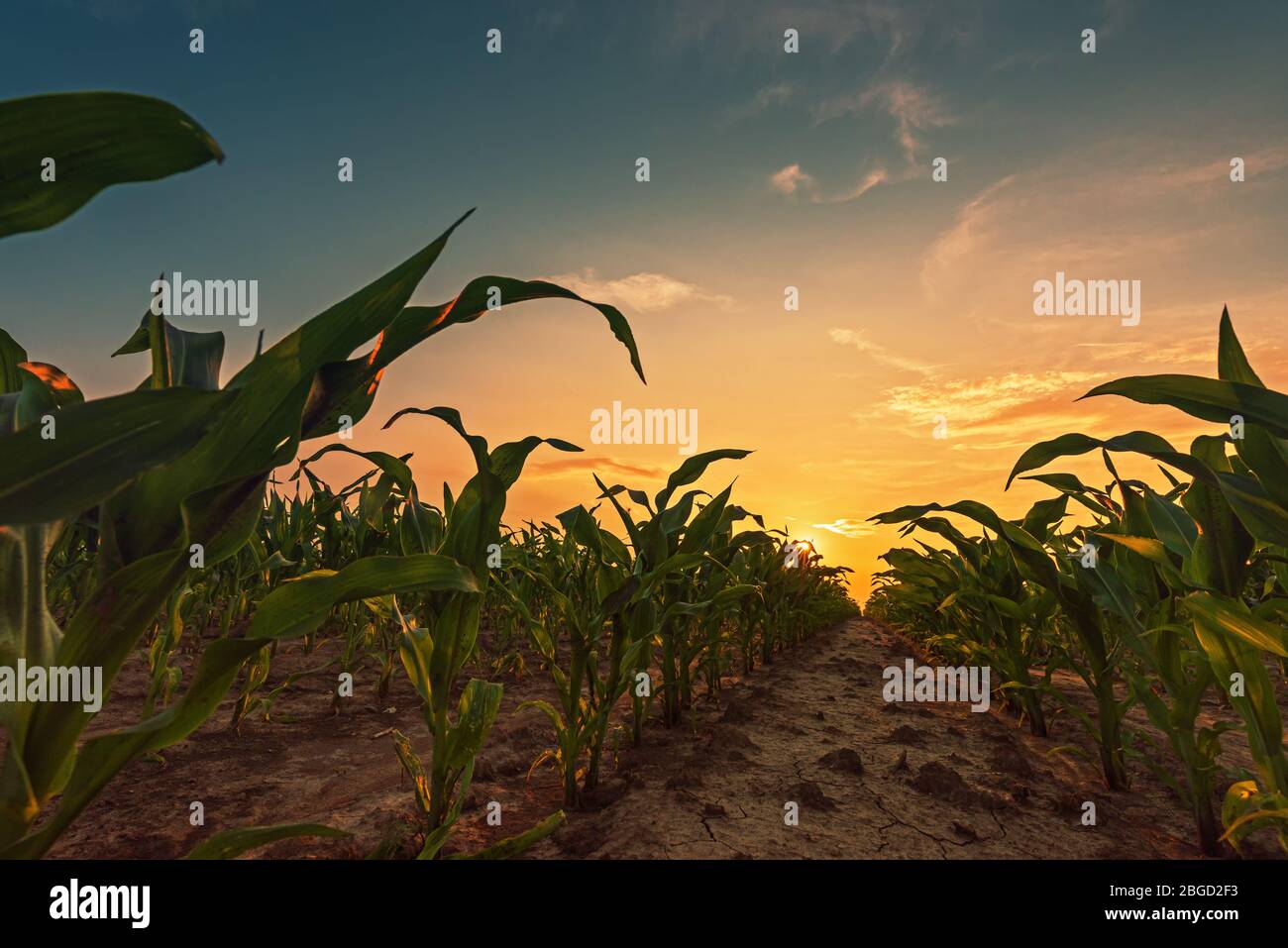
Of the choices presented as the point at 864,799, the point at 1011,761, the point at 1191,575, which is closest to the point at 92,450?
the point at 864,799

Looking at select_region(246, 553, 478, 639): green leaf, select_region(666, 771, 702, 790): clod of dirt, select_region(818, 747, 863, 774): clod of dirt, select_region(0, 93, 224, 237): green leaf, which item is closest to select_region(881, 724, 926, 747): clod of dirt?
select_region(818, 747, 863, 774): clod of dirt

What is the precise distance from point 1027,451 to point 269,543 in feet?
12.9

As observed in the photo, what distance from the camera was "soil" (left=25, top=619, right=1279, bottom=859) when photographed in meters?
1.49

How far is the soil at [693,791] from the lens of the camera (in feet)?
4.89

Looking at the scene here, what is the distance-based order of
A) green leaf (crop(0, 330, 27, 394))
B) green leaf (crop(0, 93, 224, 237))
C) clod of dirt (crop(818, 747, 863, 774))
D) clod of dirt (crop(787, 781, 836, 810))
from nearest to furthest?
green leaf (crop(0, 93, 224, 237))
green leaf (crop(0, 330, 27, 394))
clod of dirt (crop(787, 781, 836, 810))
clod of dirt (crop(818, 747, 863, 774))

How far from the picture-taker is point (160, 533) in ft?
2.57

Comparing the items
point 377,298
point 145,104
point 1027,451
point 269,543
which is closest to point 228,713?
point 269,543

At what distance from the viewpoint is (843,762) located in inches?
82.4

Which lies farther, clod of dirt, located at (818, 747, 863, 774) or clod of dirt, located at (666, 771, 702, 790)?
clod of dirt, located at (818, 747, 863, 774)

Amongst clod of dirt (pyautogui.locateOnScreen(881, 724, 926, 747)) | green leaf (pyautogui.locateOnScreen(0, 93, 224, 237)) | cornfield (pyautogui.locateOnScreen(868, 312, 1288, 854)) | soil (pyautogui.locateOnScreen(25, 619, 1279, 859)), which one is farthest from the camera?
clod of dirt (pyautogui.locateOnScreen(881, 724, 926, 747))

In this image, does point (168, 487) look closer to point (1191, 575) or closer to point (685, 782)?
point (685, 782)

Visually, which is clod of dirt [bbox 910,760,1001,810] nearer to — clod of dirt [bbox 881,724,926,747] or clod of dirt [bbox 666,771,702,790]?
clod of dirt [bbox 881,724,926,747]

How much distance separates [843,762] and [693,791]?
614mm

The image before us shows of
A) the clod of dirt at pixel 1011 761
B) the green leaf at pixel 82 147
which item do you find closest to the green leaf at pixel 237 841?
the green leaf at pixel 82 147
